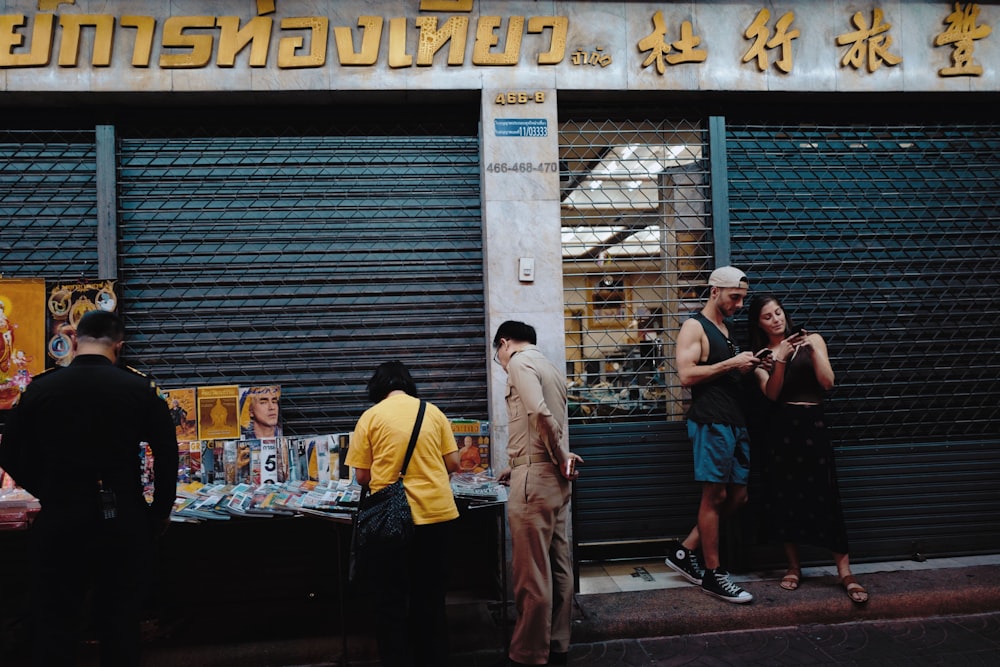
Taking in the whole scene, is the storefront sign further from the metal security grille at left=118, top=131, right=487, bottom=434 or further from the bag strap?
the bag strap

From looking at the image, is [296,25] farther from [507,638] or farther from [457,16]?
[507,638]

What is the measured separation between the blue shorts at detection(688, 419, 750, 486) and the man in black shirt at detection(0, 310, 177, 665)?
347 cm

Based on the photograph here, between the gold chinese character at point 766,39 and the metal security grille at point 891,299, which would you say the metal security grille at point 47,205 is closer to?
the metal security grille at point 891,299

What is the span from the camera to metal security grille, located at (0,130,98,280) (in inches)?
203

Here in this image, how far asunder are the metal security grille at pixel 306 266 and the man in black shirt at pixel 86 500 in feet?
6.57

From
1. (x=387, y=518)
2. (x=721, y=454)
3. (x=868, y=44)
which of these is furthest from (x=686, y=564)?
(x=868, y=44)

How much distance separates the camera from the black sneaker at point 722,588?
4.62 m

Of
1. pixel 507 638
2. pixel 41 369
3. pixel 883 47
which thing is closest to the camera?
pixel 507 638

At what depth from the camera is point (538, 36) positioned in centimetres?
523

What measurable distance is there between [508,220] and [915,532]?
→ 4141 millimetres

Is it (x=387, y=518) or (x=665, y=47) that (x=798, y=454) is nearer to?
(x=387, y=518)

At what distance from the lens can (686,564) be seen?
504cm

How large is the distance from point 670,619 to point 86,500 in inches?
137

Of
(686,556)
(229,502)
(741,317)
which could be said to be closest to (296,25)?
(229,502)
